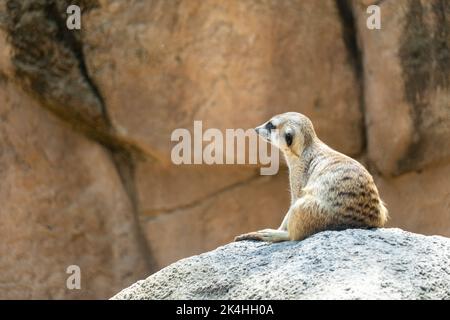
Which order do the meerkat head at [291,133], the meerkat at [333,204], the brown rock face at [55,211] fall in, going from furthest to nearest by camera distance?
the brown rock face at [55,211] → the meerkat head at [291,133] → the meerkat at [333,204]

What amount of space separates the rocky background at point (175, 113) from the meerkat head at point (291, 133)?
3.91 ft

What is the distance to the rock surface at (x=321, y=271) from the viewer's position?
13.7ft

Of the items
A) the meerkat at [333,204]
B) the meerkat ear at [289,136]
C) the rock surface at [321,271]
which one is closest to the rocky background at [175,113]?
the meerkat ear at [289,136]

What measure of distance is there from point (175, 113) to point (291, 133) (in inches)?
61.9

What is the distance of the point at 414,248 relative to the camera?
466cm

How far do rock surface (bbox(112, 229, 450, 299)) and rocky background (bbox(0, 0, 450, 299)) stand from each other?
232 centimetres

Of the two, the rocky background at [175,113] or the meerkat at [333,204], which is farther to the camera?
the rocky background at [175,113]

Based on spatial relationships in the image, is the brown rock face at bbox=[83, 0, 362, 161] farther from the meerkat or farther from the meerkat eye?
the meerkat

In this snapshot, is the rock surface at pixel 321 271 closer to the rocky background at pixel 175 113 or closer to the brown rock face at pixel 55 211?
the rocky background at pixel 175 113

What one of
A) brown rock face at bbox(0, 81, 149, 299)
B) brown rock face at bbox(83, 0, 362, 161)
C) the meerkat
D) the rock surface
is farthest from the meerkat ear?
brown rock face at bbox(0, 81, 149, 299)

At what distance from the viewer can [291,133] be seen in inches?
233

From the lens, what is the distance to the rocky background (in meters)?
7.12

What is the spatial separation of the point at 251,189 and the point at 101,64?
152cm
